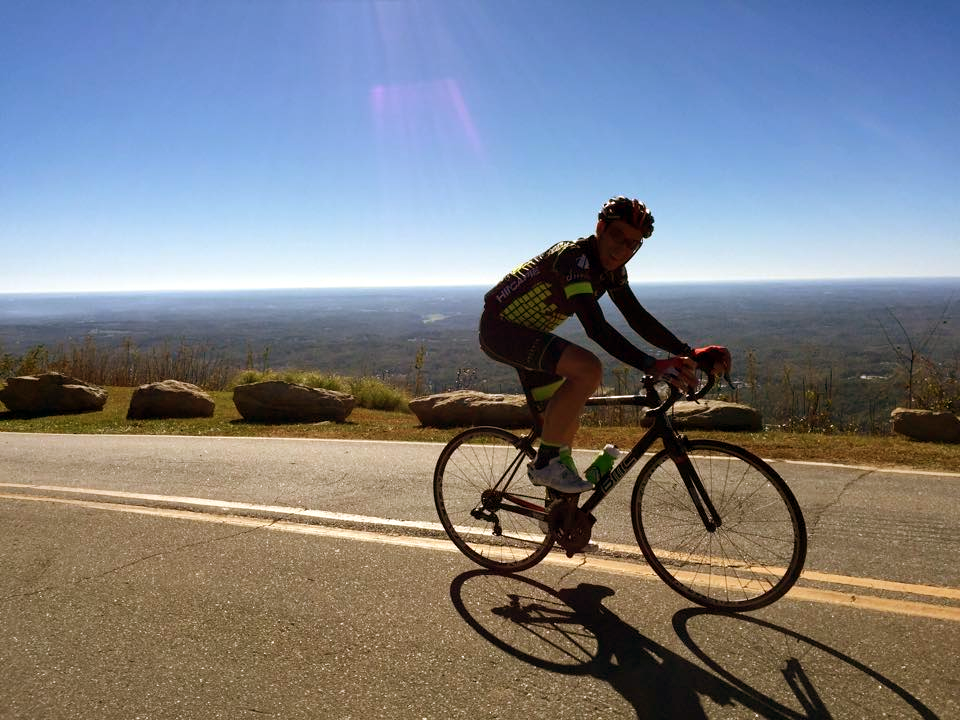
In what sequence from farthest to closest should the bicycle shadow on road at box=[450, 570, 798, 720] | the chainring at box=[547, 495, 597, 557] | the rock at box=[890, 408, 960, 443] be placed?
the rock at box=[890, 408, 960, 443] < the chainring at box=[547, 495, 597, 557] < the bicycle shadow on road at box=[450, 570, 798, 720]

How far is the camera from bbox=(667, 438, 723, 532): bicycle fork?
3.41 metres

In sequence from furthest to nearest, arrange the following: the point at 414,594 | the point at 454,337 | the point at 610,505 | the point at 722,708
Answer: the point at 454,337
the point at 610,505
the point at 414,594
the point at 722,708

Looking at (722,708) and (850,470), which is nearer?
(722,708)

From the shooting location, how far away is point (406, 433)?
1020 cm

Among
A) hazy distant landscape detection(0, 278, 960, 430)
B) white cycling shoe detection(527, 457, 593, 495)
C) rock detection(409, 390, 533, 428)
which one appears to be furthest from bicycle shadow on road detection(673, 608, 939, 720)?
hazy distant landscape detection(0, 278, 960, 430)

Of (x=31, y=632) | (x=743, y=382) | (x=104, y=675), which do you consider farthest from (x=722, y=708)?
(x=743, y=382)

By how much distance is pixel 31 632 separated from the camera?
3.23m

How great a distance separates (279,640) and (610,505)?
2.87m

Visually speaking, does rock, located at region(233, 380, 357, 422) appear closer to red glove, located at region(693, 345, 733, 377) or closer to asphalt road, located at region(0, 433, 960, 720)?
asphalt road, located at region(0, 433, 960, 720)

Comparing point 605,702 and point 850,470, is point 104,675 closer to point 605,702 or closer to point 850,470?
point 605,702

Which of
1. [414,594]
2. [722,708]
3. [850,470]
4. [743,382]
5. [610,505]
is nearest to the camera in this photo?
[722,708]

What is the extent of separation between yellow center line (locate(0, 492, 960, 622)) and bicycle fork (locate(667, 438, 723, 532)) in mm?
498

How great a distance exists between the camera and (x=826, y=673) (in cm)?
267

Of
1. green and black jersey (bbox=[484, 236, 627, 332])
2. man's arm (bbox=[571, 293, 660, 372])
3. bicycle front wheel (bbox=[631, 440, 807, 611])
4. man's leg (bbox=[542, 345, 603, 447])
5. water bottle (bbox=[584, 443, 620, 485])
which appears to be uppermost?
green and black jersey (bbox=[484, 236, 627, 332])
